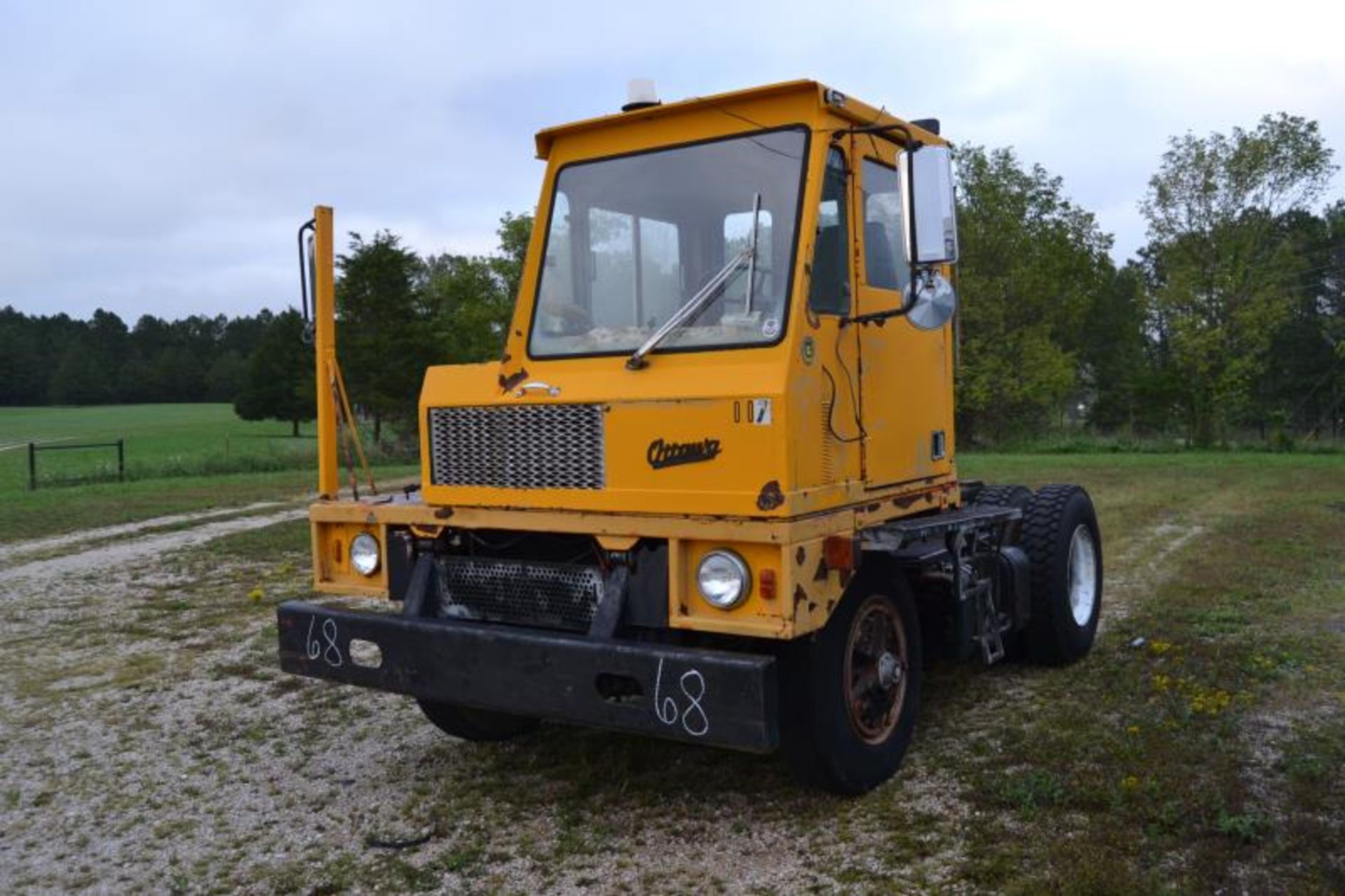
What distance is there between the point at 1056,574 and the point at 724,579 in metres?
3.07

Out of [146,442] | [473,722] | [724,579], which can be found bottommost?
[473,722]

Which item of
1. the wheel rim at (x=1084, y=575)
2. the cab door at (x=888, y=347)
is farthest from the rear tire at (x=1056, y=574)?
the cab door at (x=888, y=347)

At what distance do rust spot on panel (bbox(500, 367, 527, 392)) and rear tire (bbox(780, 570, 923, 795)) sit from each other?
1570 mm

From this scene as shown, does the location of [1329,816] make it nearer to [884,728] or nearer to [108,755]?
[884,728]

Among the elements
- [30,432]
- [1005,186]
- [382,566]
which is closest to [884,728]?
[382,566]

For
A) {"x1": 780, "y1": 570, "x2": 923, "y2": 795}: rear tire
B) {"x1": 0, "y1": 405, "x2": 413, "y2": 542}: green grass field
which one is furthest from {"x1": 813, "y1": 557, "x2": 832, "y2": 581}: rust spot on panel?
{"x1": 0, "y1": 405, "x2": 413, "y2": 542}: green grass field

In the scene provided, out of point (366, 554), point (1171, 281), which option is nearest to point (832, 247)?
point (366, 554)

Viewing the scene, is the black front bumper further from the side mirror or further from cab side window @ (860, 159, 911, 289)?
cab side window @ (860, 159, 911, 289)

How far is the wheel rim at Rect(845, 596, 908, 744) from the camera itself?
14.8 feet

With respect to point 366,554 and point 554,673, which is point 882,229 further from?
point 366,554

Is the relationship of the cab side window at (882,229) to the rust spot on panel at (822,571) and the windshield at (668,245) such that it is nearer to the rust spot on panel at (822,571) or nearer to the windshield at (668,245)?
the windshield at (668,245)

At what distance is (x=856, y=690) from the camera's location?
4.56m

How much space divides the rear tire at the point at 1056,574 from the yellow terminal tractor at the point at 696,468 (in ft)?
3.57

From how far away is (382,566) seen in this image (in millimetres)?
5070
